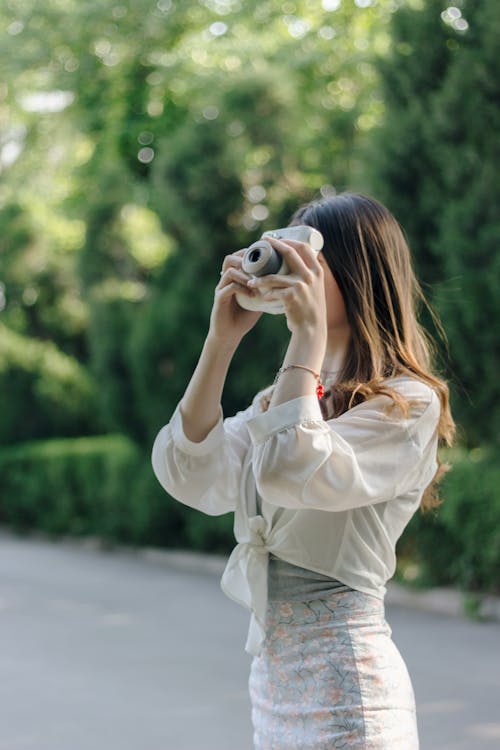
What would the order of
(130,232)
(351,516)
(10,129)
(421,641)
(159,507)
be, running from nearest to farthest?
1. (351,516)
2. (421,641)
3. (159,507)
4. (130,232)
5. (10,129)

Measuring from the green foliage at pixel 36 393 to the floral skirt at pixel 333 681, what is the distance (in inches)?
544

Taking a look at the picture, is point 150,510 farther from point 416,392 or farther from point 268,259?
point 268,259

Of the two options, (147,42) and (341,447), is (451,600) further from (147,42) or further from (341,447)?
(147,42)

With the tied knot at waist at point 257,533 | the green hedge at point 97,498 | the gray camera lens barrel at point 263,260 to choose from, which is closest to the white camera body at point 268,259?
the gray camera lens barrel at point 263,260

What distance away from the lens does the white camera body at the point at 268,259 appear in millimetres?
1796

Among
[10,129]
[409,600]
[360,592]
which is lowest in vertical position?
[409,600]

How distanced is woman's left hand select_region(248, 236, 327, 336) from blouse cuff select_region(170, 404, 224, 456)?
318mm

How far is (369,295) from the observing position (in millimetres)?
2023

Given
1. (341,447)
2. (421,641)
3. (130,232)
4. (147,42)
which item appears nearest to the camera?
(341,447)

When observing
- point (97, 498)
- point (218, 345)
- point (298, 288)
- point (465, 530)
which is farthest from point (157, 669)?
point (97, 498)

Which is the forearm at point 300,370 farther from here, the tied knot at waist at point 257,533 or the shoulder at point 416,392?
the tied knot at waist at point 257,533

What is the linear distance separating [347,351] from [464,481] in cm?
618

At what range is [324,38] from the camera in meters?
13.3

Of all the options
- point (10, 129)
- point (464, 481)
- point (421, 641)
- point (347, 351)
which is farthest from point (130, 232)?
point (347, 351)
